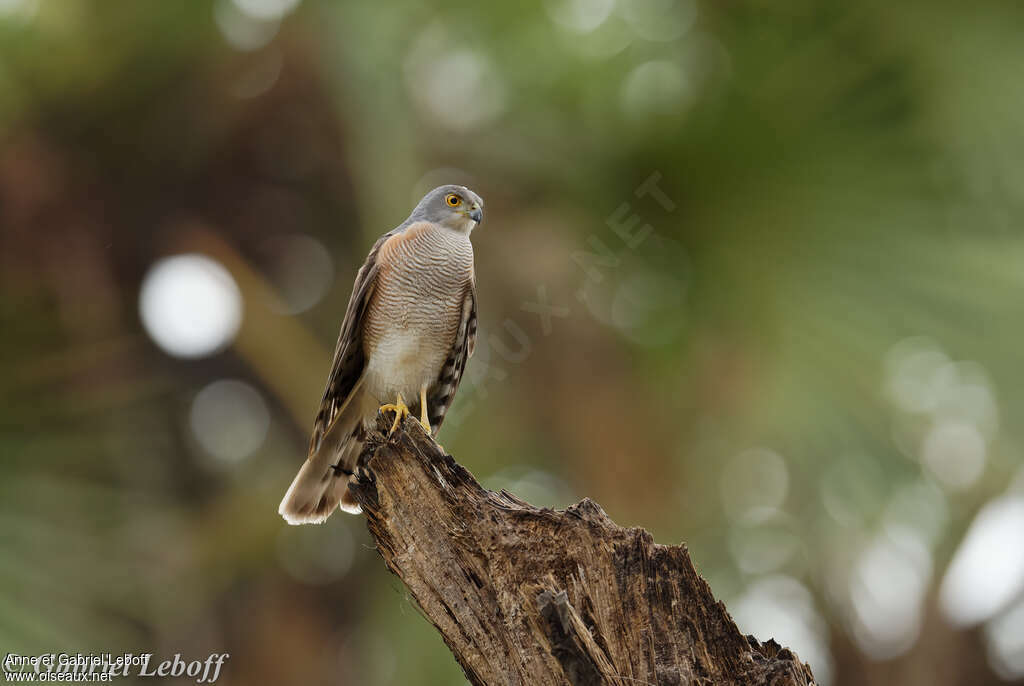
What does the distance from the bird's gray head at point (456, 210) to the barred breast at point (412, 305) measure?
0.09m

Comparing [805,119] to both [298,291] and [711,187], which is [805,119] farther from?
[298,291]

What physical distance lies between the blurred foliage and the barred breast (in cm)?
92

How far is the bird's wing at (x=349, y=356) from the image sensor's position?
4910mm

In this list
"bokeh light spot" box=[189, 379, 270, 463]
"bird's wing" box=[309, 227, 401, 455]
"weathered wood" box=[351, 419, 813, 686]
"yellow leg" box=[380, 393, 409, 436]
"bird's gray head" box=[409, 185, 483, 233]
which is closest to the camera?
"weathered wood" box=[351, 419, 813, 686]

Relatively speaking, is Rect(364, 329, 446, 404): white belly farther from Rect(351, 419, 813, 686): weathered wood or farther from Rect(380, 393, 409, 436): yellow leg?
Rect(351, 419, 813, 686): weathered wood

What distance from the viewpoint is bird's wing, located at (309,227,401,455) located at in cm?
491

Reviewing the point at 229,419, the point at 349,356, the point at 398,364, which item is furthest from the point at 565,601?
the point at 229,419

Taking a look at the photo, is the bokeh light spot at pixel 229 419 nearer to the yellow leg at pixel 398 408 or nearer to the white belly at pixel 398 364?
the white belly at pixel 398 364

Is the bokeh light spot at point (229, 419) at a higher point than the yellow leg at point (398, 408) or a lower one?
higher

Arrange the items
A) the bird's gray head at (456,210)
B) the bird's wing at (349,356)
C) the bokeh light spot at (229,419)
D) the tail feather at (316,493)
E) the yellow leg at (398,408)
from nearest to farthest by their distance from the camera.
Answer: the yellow leg at (398,408) → the tail feather at (316,493) → the bird's wing at (349,356) → the bird's gray head at (456,210) → the bokeh light spot at (229,419)

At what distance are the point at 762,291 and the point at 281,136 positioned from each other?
387cm

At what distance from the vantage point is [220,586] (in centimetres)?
730

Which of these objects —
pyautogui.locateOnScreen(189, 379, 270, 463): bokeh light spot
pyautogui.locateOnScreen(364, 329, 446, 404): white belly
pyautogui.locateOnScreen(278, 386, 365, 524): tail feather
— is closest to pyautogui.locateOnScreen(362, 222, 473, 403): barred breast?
pyautogui.locateOnScreen(364, 329, 446, 404): white belly

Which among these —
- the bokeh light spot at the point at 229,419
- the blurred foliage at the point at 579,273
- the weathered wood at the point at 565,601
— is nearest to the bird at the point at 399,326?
the blurred foliage at the point at 579,273
